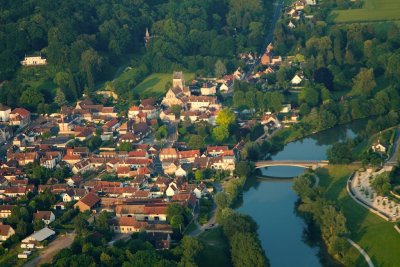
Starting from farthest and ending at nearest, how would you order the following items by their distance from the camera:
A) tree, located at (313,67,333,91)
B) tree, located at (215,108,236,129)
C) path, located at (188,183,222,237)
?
1. tree, located at (313,67,333,91)
2. tree, located at (215,108,236,129)
3. path, located at (188,183,222,237)

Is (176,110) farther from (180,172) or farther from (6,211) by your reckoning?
(6,211)

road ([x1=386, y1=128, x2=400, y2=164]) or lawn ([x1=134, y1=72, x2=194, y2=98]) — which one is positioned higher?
lawn ([x1=134, y1=72, x2=194, y2=98])

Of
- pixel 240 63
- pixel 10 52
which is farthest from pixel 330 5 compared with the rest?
pixel 10 52

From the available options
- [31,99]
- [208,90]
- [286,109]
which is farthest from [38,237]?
[208,90]

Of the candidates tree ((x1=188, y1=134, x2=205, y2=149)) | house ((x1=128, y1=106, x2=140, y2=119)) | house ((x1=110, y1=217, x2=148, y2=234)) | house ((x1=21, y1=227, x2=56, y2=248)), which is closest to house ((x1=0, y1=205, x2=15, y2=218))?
house ((x1=21, y1=227, x2=56, y2=248))

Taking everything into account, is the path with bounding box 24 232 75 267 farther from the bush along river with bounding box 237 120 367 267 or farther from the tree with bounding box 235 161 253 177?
the tree with bounding box 235 161 253 177

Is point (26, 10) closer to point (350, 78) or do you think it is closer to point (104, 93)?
point (104, 93)
